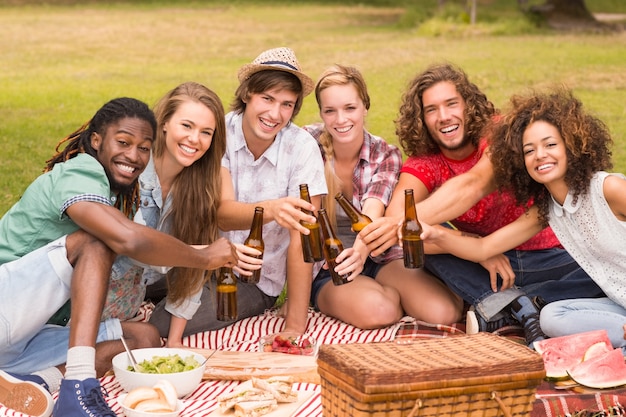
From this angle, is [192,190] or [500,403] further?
[192,190]

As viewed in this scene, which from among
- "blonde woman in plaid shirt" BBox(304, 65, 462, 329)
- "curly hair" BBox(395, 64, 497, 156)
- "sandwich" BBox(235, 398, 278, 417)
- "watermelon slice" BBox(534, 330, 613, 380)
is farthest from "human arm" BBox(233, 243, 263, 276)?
"watermelon slice" BBox(534, 330, 613, 380)

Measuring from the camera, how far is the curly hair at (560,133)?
5.42 meters

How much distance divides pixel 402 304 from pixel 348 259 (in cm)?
86

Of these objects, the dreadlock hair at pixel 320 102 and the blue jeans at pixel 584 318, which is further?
the dreadlock hair at pixel 320 102

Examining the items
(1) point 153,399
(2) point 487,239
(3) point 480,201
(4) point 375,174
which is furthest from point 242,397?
(3) point 480,201

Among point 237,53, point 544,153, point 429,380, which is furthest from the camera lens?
point 237,53

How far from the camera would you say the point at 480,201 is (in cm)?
625

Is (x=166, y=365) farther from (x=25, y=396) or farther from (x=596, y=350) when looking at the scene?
(x=596, y=350)

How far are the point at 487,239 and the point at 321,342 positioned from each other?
3.93ft

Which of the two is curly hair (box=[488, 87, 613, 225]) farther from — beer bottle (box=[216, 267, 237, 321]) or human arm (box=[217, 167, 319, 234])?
beer bottle (box=[216, 267, 237, 321])

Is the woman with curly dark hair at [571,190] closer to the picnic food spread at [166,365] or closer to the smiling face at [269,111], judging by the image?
the smiling face at [269,111]

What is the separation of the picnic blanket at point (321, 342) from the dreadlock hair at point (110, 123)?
0.98 m

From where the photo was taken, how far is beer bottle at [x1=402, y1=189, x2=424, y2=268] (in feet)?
18.3

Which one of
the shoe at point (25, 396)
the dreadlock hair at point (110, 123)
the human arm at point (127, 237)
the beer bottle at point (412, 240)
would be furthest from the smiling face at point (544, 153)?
the shoe at point (25, 396)
